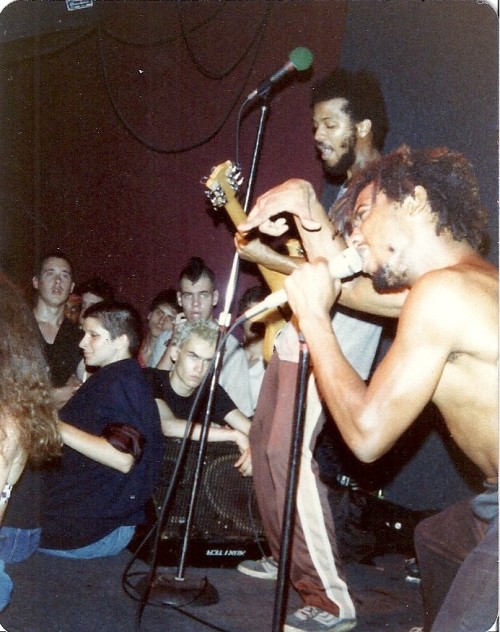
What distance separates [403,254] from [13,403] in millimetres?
1353

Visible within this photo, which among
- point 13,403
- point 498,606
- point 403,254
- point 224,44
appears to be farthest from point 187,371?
point 224,44

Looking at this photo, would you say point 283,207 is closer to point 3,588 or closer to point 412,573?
point 3,588

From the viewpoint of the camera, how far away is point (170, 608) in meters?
2.94

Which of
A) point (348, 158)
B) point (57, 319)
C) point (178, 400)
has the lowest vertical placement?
point (178, 400)

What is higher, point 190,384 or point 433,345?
point 433,345

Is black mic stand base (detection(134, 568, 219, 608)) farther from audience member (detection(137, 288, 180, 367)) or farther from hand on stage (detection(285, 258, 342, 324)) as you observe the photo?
audience member (detection(137, 288, 180, 367))

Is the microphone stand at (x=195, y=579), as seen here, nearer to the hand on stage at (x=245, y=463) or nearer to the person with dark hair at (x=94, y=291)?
the hand on stage at (x=245, y=463)

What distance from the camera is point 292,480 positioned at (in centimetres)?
170

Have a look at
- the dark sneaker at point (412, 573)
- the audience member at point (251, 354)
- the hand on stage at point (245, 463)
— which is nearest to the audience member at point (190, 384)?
the hand on stage at point (245, 463)

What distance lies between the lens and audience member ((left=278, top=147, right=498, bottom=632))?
168 centimetres

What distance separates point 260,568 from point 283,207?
192 cm

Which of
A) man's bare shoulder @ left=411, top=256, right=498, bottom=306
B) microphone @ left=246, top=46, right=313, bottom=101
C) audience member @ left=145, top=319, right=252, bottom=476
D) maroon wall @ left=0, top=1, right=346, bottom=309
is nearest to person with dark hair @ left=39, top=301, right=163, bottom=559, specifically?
audience member @ left=145, top=319, right=252, bottom=476

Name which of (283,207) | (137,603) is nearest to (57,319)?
(137,603)

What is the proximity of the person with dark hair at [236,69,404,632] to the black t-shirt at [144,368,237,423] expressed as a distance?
0.65 metres
